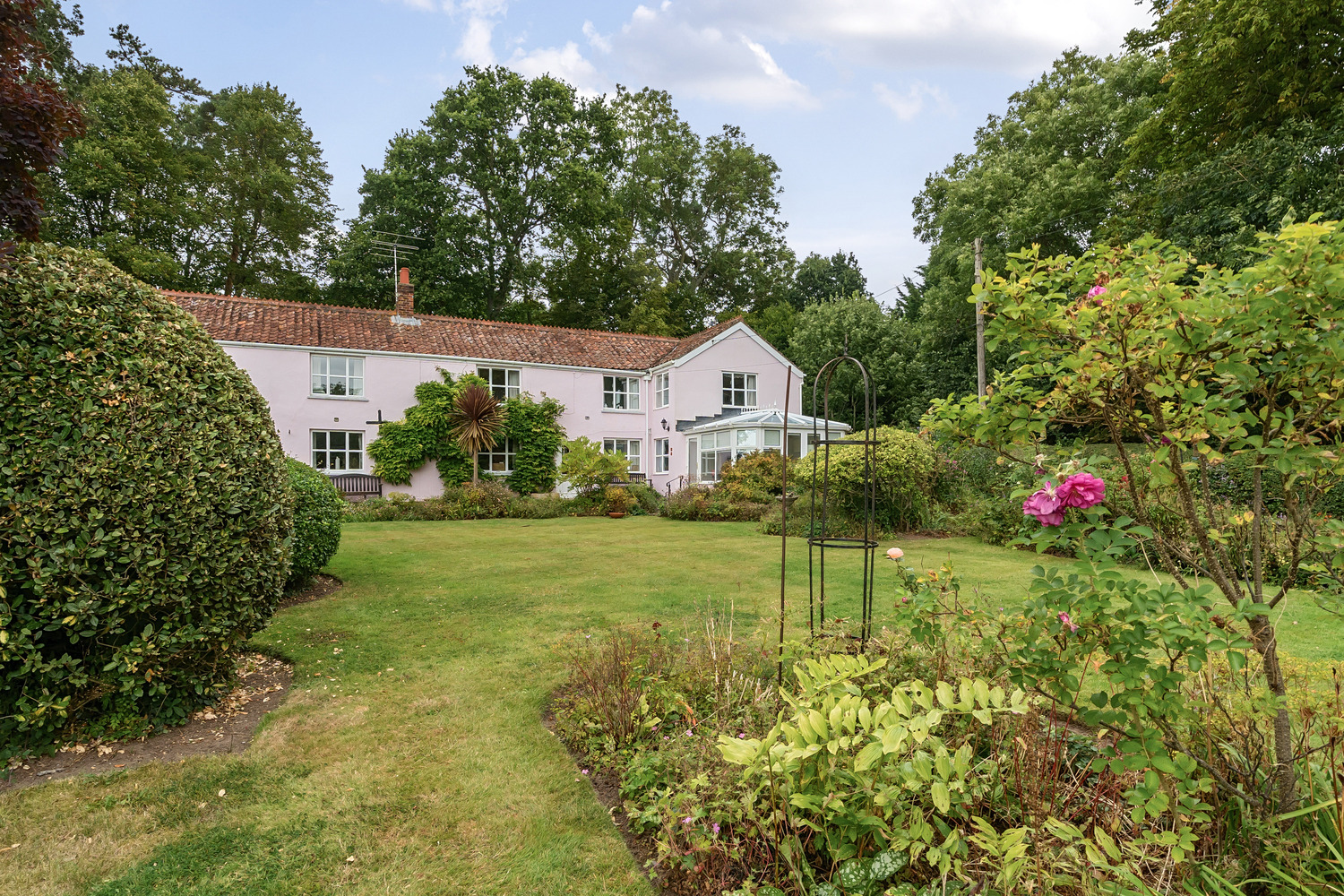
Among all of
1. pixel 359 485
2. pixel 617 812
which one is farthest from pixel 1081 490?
pixel 359 485

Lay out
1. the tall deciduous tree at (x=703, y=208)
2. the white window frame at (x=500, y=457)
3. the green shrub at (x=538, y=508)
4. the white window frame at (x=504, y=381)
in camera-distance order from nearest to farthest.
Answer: the green shrub at (x=538, y=508)
the white window frame at (x=500, y=457)
the white window frame at (x=504, y=381)
the tall deciduous tree at (x=703, y=208)

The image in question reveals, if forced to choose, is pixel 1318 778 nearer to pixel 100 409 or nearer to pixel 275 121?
pixel 100 409

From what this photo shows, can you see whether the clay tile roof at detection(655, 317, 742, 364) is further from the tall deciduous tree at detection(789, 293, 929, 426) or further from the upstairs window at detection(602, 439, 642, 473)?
the tall deciduous tree at detection(789, 293, 929, 426)

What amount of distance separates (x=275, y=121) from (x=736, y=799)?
35.2 metres

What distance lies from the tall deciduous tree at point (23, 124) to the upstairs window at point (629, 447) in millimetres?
19537

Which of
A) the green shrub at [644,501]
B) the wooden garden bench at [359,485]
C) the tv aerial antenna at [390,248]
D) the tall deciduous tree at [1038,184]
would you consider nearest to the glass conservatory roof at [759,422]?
the green shrub at [644,501]

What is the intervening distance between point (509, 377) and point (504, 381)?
0.20m

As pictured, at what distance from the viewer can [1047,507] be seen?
2.15 m

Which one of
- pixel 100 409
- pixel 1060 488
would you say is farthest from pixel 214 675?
pixel 1060 488

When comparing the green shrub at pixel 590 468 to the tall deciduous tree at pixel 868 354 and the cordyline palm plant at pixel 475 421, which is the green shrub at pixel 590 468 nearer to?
the cordyline palm plant at pixel 475 421

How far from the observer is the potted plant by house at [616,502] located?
731 inches

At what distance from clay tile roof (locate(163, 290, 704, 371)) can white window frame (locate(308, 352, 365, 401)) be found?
40 centimetres

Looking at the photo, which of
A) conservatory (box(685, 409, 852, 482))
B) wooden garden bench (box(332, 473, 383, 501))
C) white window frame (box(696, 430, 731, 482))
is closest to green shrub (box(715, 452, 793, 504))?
conservatory (box(685, 409, 852, 482))

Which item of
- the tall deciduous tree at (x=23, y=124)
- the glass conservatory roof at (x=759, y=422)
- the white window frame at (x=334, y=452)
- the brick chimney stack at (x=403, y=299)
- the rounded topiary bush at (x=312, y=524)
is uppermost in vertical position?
the brick chimney stack at (x=403, y=299)
